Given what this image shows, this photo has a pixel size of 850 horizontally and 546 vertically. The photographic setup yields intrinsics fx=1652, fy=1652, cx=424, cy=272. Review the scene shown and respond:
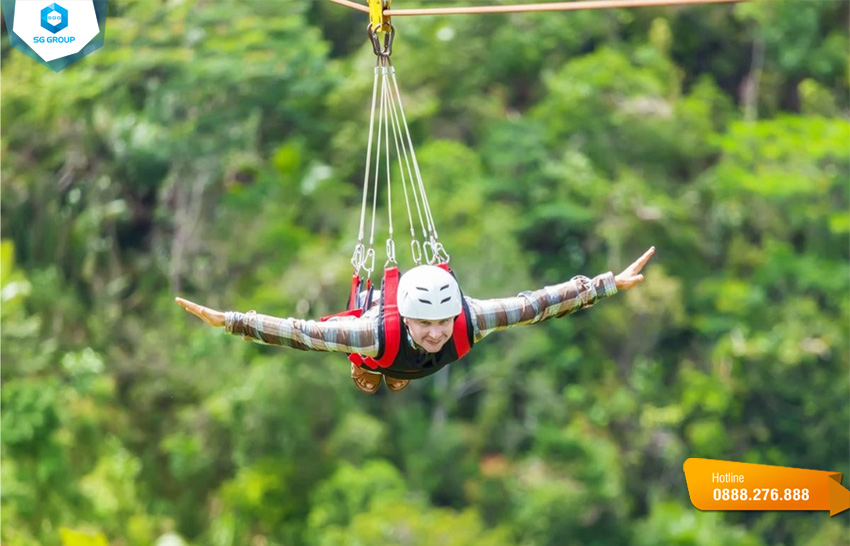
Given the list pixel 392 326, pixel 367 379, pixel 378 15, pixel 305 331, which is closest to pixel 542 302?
pixel 392 326

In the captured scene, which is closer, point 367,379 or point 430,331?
point 430,331

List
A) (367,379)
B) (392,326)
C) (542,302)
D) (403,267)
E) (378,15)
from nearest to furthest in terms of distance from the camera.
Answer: (392,326) → (542,302) → (378,15) → (367,379) → (403,267)

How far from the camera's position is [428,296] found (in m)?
6.18

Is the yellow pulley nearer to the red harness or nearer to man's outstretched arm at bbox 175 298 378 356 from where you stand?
the red harness

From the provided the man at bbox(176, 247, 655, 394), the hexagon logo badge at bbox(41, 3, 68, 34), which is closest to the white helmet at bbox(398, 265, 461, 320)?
the man at bbox(176, 247, 655, 394)

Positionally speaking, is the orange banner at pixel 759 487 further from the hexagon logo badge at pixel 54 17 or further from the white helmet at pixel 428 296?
the white helmet at pixel 428 296

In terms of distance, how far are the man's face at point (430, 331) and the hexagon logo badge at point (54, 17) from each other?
1260 cm

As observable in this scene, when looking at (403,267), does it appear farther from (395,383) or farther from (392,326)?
(392,326)

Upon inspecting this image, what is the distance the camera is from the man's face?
6262mm

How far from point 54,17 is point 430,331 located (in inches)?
526

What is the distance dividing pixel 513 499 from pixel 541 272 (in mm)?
4146

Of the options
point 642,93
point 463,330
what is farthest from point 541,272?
point 463,330

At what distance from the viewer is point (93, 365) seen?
21.0 m

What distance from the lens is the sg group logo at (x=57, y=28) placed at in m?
18.8
